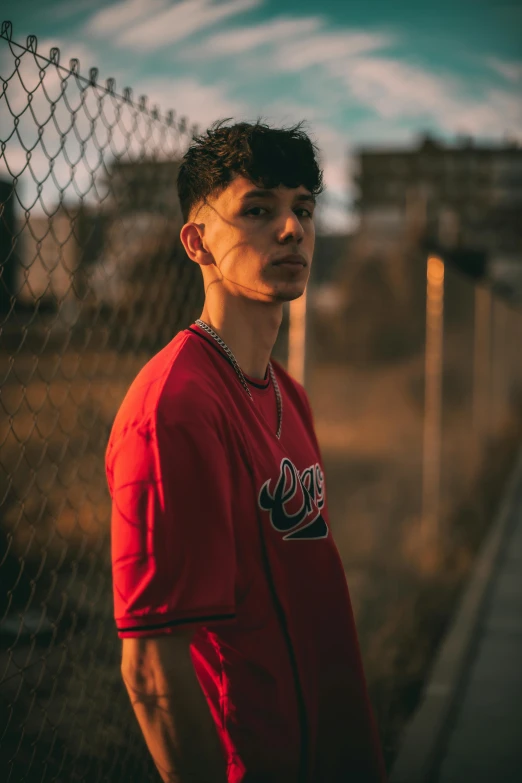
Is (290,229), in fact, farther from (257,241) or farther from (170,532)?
(170,532)

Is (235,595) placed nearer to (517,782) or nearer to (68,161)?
(68,161)

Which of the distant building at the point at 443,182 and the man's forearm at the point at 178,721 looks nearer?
the man's forearm at the point at 178,721

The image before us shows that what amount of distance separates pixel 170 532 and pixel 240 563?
0.23 meters

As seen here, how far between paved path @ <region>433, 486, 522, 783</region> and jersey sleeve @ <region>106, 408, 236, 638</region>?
7.08 feet

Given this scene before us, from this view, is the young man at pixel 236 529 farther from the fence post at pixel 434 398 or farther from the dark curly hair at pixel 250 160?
the fence post at pixel 434 398

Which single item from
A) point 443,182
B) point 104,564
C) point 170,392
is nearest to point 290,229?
point 170,392

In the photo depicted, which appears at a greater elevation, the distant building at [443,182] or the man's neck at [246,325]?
the distant building at [443,182]

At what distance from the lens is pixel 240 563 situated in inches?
54.3

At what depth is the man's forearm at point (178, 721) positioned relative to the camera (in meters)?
1.20

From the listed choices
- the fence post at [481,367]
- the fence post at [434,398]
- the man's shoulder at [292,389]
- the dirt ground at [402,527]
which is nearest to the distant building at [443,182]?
the dirt ground at [402,527]

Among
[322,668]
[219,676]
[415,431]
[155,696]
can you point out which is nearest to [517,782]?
[322,668]

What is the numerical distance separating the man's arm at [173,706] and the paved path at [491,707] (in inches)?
79.5

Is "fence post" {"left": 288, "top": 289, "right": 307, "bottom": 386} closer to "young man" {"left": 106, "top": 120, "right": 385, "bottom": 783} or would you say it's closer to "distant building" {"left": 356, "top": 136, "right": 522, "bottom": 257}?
"young man" {"left": 106, "top": 120, "right": 385, "bottom": 783}

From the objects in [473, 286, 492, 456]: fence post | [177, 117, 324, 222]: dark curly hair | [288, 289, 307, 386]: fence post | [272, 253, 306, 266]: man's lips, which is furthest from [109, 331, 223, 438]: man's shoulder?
[473, 286, 492, 456]: fence post
